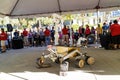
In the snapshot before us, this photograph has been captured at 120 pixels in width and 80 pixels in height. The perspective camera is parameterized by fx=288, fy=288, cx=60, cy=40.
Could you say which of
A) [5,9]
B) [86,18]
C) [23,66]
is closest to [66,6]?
[5,9]

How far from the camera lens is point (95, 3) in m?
17.8

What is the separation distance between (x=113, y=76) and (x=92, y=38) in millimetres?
16411

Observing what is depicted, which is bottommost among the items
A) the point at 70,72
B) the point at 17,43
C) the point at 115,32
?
the point at 70,72

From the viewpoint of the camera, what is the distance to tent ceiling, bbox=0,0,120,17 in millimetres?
17016

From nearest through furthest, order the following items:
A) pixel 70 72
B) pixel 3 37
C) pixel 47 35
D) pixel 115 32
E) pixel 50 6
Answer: pixel 70 72 → pixel 50 6 → pixel 115 32 → pixel 3 37 → pixel 47 35

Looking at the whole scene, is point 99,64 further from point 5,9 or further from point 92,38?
point 92,38

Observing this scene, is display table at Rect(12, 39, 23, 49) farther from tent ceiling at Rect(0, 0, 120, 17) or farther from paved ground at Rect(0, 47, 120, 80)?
paved ground at Rect(0, 47, 120, 80)

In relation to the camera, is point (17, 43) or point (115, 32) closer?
point (115, 32)

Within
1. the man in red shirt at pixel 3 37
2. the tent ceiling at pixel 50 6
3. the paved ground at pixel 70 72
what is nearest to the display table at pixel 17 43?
the man in red shirt at pixel 3 37

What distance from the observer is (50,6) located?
1770 cm

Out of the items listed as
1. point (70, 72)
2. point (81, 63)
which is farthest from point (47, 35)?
point (70, 72)

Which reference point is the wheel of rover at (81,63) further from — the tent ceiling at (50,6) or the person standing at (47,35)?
the person standing at (47,35)

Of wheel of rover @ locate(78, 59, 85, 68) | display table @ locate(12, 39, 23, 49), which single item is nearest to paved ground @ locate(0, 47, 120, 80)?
wheel of rover @ locate(78, 59, 85, 68)

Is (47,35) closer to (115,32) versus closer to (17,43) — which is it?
(17,43)
